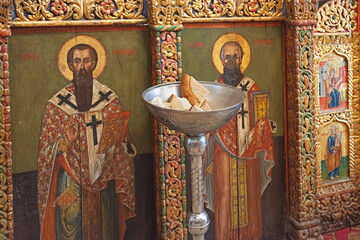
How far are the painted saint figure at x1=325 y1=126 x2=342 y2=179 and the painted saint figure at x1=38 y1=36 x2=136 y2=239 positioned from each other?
1786 mm

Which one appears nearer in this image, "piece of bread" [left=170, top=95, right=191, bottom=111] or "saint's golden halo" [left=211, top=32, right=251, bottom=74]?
"piece of bread" [left=170, top=95, right=191, bottom=111]

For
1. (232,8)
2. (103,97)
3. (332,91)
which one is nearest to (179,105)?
(103,97)

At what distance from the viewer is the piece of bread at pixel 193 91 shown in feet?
8.29

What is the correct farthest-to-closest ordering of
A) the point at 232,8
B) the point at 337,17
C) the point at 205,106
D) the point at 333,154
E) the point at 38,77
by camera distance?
the point at 333,154 → the point at 337,17 → the point at 232,8 → the point at 38,77 → the point at 205,106

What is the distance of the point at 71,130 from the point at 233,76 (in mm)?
1282

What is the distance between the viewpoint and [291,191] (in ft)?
11.1

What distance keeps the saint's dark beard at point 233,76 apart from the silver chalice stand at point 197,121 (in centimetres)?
44

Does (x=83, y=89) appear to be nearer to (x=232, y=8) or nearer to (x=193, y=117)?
(x=193, y=117)

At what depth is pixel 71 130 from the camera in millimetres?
2758

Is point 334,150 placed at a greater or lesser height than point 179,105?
lesser

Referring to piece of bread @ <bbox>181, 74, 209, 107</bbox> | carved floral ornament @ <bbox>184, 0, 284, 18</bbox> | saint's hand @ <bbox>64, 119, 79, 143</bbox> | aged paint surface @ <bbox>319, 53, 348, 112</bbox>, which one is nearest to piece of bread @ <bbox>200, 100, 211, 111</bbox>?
piece of bread @ <bbox>181, 74, 209, 107</bbox>

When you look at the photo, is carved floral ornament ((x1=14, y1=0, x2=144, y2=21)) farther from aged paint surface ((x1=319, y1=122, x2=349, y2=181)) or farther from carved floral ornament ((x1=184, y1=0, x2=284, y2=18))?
aged paint surface ((x1=319, y1=122, x2=349, y2=181))

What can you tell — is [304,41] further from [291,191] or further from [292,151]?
[291,191]

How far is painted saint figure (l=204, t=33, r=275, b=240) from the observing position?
3164 millimetres
